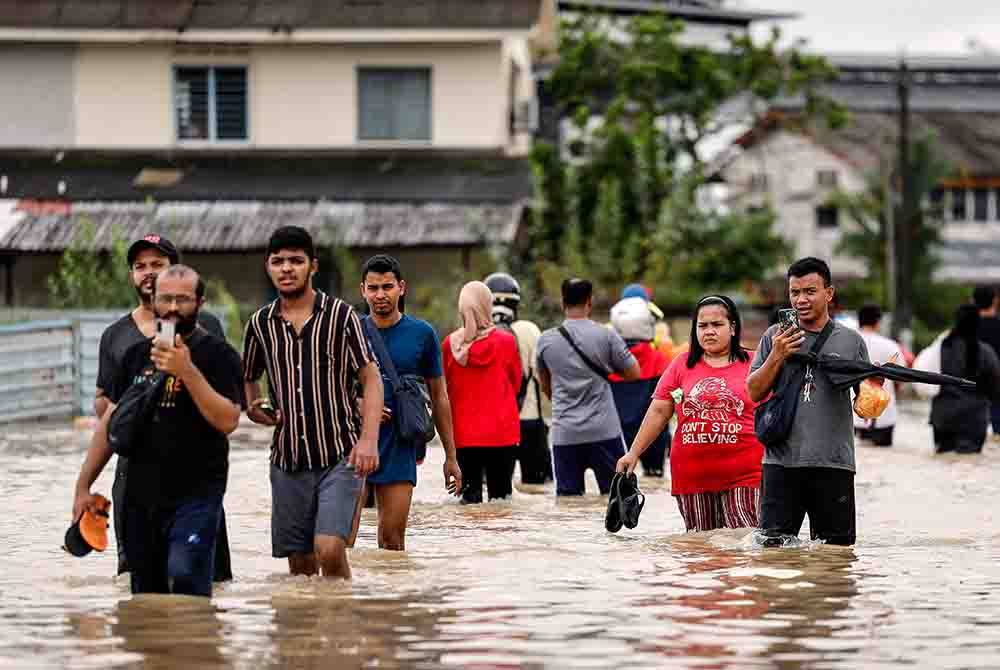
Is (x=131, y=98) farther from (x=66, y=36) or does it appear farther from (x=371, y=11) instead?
(x=371, y=11)

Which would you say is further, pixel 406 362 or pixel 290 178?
pixel 290 178

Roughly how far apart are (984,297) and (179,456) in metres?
15.5

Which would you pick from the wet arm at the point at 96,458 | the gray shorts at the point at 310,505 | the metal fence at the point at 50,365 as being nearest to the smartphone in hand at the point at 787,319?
the gray shorts at the point at 310,505

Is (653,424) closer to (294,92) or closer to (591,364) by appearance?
(591,364)

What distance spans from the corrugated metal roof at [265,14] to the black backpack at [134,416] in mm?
27194

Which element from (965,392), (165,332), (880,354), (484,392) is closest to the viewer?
(165,332)

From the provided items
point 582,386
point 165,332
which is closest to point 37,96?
point 582,386

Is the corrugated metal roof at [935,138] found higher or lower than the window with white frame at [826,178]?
higher

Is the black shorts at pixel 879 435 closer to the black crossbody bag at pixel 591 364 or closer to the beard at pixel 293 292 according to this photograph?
the black crossbody bag at pixel 591 364

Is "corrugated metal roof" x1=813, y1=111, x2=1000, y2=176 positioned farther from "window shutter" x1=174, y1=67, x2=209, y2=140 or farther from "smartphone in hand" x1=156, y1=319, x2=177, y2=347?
"smartphone in hand" x1=156, y1=319, x2=177, y2=347

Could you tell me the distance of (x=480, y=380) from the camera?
14.9m

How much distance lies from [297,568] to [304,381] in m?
0.91

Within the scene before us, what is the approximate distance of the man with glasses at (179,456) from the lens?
8938 mm

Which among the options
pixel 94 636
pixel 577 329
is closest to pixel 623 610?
pixel 94 636
